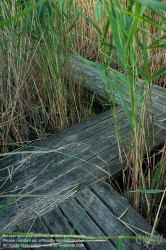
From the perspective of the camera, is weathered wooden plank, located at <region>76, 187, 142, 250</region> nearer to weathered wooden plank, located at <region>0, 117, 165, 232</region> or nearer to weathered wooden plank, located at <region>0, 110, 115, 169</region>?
weathered wooden plank, located at <region>0, 117, 165, 232</region>

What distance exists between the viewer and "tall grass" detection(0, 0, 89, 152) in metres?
1.60

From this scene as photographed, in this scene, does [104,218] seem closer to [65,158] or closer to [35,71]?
[65,158]

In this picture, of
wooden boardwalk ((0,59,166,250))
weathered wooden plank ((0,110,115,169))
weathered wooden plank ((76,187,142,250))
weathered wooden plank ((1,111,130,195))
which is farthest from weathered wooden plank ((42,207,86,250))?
weathered wooden plank ((0,110,115,169))

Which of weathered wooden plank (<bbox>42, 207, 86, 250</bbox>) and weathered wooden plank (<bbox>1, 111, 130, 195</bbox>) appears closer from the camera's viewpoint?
weathered wooden plank (<bbox>42, 207, 86, 250</bbox>)

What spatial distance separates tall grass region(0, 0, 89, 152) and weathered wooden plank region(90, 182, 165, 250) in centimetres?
56

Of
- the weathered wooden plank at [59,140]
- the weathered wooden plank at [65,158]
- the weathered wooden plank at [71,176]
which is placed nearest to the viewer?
the weathered wooden plank at [71,176]

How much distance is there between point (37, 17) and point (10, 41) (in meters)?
0.25

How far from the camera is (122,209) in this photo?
1161mm

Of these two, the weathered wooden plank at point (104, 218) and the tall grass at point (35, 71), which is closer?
the weathered wooden plank at point (104, 218)

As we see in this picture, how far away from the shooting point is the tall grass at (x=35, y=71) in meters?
1.60

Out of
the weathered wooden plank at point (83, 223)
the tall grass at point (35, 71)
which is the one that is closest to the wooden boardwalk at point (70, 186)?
the weathered wooden plank at point (83, 223)

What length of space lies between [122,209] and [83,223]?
7.2 inches

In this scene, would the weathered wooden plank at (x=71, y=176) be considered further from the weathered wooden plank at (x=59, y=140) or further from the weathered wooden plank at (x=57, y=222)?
the weathered wooden plank at (x=59, y=140)

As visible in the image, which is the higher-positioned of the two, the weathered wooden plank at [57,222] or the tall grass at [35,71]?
the tall grass at [35,71]
